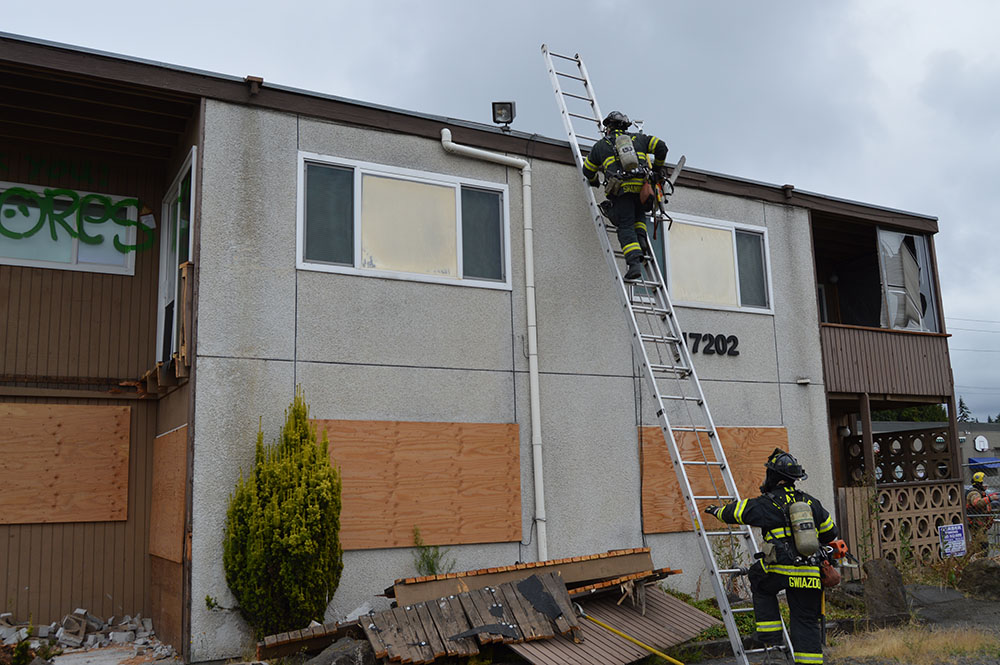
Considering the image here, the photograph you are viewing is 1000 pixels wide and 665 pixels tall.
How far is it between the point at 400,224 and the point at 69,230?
368cm

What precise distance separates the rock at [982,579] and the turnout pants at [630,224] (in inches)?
240

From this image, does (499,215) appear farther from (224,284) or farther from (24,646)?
(24,646)

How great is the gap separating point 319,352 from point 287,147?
2.05 meters

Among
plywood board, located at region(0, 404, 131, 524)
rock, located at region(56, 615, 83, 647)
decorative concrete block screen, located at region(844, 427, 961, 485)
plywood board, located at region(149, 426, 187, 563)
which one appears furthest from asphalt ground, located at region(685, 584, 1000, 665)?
plywood board, located at region(0, 404, 131, 524)

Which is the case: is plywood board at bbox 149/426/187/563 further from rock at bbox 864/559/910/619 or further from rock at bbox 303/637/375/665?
rock at bbox 864/559/910/619

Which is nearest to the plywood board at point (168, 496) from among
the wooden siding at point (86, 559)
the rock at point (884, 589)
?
the wooden siding at point (86, 559)

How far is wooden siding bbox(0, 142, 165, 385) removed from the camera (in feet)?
30.0

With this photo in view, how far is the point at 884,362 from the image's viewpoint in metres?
12.5

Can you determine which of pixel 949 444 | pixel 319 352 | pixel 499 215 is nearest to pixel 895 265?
pixel 949 444

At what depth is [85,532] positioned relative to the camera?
29.6 feet

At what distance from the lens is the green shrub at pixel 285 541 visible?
23.6 ft

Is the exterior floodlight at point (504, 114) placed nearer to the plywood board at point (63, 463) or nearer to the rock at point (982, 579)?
the plywood board at point (63, 463)

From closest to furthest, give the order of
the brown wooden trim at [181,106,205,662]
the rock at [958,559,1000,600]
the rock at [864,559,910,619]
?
the brown wooden trim at [181,106,205,662], the rock at [864,559,910,619], the rock at [958,559,1000,600]

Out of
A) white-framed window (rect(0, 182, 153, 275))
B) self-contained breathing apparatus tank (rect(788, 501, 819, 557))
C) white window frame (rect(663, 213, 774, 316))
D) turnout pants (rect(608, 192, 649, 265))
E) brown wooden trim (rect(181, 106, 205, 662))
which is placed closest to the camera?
self-contained breathing apparatus tank (rect(788, 501, 819, 557))
